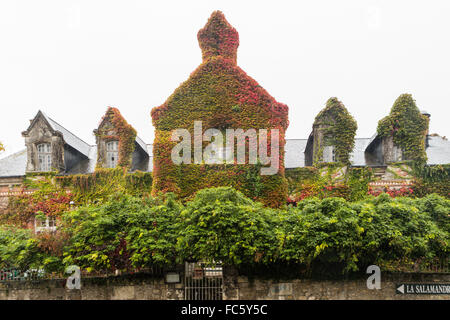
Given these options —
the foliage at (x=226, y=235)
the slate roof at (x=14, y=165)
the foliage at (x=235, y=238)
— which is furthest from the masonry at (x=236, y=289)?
the slate roof at (x=14, y=165)

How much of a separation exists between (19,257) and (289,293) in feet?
29.0

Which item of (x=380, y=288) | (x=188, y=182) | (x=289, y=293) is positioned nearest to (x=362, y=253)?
(x=380, y=288)

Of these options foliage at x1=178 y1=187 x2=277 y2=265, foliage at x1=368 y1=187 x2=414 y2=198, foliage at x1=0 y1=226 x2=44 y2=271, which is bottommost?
foliage at x1=0 y1=226 x2=44 y2=271

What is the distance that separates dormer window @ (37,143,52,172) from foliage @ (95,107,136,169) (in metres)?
2.86

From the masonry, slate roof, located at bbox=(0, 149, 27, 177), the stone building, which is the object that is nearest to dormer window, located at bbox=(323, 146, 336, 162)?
the masonry

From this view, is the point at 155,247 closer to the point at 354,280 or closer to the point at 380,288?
the point at 354,280

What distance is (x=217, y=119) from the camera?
14.1m

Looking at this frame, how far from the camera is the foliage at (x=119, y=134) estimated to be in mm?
16031

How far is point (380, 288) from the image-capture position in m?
9.59

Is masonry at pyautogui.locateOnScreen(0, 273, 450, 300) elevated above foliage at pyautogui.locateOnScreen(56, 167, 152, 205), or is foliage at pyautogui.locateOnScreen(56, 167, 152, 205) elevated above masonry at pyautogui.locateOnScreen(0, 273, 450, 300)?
foliage at pyautogui.locateOnScreen(56, 167, 152, 205)

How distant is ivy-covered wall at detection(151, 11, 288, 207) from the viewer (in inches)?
528

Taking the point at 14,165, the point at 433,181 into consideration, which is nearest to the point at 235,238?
the point at 433,181

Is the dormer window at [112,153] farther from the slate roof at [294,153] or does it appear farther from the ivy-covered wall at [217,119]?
the slate roof at [294,153]

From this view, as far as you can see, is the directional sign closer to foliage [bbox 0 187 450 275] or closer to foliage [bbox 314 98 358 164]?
foliage [bbox 0 187 450 275]
